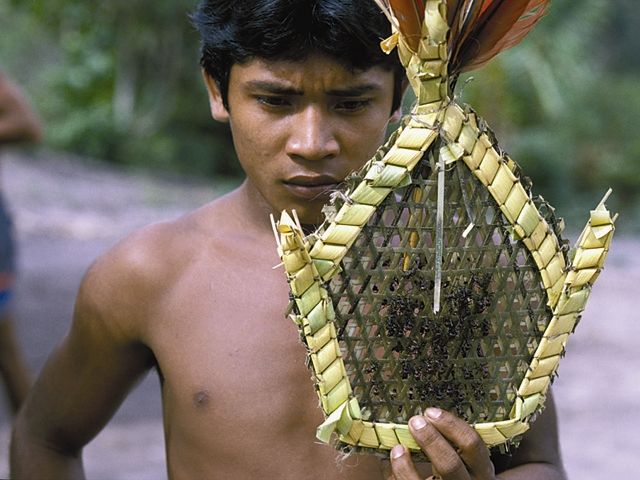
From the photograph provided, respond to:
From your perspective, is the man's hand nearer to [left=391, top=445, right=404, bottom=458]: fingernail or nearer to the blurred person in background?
[left=391, top=445, right=404, bottom=458]: fingernail

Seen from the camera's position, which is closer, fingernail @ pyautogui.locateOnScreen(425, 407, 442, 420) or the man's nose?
fingernail @ pyautogui.locateOnScreen(425, 407, 442, 420)

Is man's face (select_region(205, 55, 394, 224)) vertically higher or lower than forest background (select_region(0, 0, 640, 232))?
higher

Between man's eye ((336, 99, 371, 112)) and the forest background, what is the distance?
10507mm

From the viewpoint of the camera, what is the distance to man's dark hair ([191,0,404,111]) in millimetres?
1722

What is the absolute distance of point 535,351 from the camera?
1.51m

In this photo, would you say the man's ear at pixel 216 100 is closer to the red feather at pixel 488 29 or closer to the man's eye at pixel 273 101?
the man's eye at pixel 273 101

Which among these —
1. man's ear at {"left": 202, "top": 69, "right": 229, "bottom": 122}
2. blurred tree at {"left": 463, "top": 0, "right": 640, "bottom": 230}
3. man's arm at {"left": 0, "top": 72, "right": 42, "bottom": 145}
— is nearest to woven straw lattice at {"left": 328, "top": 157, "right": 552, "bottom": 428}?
man's ear at {"left": 202, "top": 69, "right": 229, "bottom": 122}

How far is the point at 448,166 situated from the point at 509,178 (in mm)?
92

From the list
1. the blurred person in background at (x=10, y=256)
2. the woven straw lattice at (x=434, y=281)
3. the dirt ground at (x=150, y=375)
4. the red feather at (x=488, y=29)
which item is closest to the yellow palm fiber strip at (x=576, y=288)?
the woven straw lattice at (x=434, y=281)

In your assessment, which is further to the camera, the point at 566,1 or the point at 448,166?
the point at 566,1

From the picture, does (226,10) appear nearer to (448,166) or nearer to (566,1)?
(448,166)

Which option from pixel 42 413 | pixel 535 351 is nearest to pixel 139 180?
pixel 42 413

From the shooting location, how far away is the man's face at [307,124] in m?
1.70

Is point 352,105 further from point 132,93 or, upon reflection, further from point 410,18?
point 132,93
